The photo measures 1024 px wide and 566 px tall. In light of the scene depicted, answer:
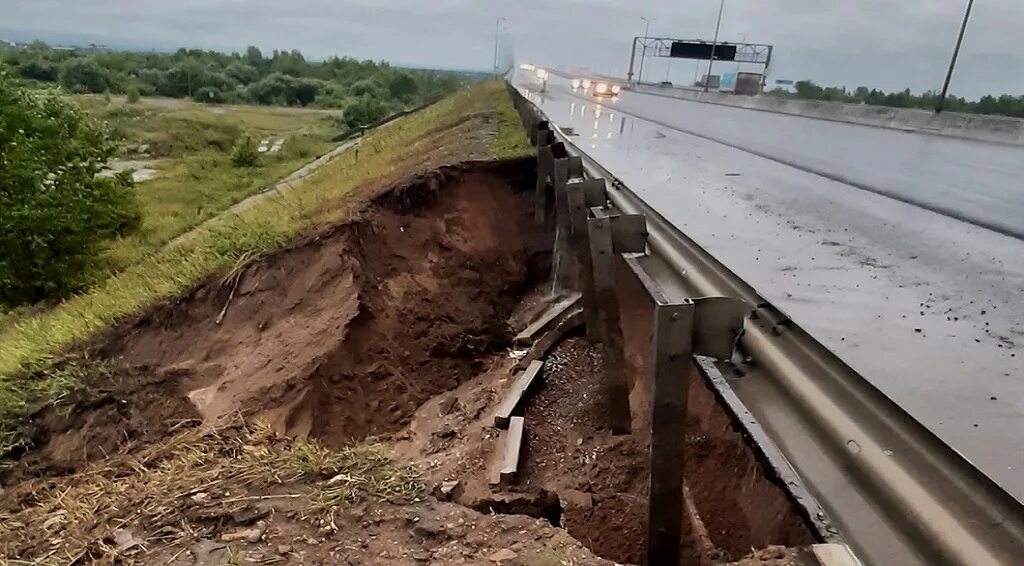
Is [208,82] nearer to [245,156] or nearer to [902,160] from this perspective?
[245,156]

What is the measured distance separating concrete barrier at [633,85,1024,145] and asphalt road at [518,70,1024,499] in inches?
52.6

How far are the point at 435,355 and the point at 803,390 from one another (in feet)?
18.6

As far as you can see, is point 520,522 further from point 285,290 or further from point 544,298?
point 544,298

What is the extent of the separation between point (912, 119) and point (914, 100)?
21.2 meters

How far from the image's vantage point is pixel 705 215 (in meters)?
7.33

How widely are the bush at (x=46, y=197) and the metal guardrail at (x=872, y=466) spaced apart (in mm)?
12360

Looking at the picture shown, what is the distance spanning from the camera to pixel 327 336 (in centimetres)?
697

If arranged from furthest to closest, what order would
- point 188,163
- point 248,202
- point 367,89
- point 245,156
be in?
point 367,89
point 188,163
point 245,156
point 248,202

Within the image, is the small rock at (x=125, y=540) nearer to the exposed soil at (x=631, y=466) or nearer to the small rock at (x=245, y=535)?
the small rock at (x=245, y=535)

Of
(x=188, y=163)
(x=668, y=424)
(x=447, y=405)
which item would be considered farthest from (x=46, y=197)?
(x=188, y=163)

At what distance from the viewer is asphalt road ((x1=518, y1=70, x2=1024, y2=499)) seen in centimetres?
Answer: 348

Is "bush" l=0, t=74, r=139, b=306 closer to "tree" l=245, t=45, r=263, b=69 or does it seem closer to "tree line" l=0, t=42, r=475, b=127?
"tree line" l=0, t=42, r=475, b=127

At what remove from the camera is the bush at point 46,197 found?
36.5 feet

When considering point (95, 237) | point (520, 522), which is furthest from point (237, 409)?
point (95, 237)
